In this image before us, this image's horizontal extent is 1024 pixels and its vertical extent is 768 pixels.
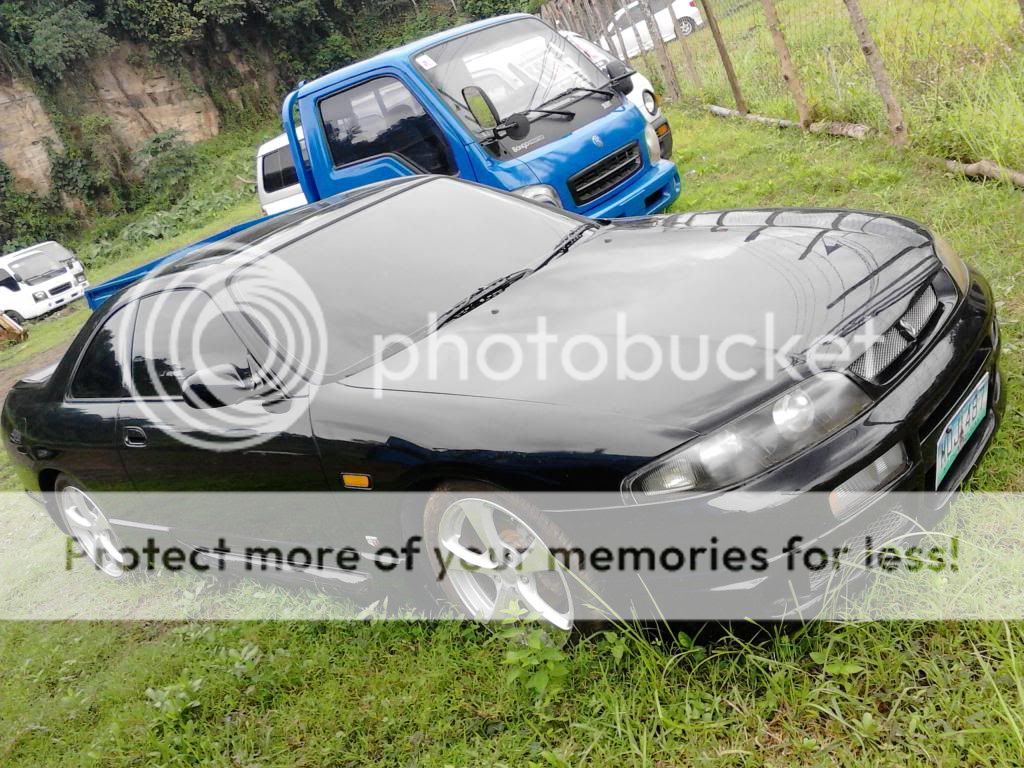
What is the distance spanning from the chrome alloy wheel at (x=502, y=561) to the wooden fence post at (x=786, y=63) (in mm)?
6317

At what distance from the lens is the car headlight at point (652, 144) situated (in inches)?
254

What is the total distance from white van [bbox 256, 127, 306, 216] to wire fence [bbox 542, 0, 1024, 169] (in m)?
5.43

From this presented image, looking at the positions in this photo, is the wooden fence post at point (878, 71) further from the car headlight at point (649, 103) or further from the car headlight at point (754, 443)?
the car headlight at point (754, 443)

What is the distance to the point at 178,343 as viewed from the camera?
3408 mm

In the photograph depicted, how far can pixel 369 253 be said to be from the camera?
3.39 metres

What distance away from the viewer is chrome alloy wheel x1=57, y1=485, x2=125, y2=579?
4.17m

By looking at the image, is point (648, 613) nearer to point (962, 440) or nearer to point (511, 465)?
point (511, 465)

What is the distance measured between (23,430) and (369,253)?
85.4 inches

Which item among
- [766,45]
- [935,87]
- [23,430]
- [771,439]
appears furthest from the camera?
[766,45]

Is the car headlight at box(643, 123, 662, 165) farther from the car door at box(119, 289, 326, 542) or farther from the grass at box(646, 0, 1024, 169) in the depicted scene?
the car door at box(119, 289, 326, 542)

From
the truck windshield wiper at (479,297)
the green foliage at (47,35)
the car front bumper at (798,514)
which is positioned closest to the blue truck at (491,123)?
the truck windshield wiper at (479,297)

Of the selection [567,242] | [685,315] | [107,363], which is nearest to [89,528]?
[107,363]

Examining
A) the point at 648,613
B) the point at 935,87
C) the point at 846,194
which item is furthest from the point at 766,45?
the point at 648,613

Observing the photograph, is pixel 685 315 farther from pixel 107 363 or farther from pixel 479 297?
pixel 107 363
